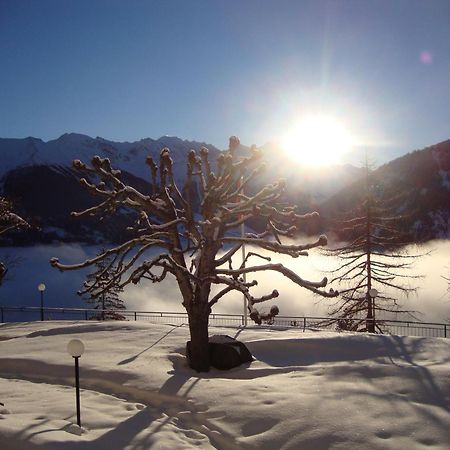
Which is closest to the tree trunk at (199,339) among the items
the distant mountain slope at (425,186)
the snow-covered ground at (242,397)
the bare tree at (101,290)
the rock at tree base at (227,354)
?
the rock at tree base at (227,354)

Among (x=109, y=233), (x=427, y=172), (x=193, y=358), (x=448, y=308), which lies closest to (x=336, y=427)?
(x=193, y=358)

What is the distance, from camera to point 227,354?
38.0 feet

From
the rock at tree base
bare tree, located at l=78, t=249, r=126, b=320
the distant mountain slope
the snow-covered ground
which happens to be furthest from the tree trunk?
the distant mountain slope

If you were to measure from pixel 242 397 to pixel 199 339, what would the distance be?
2.94m

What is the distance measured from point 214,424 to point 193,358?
12.5ft

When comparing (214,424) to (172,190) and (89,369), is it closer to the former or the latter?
(89,369)

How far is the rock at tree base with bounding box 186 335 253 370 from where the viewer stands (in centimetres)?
1148

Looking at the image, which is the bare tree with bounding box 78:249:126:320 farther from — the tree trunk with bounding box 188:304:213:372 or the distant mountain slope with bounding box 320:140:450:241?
the distant mountain slope with bounding box 320:140:450:241

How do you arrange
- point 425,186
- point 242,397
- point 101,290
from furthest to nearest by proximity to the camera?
point 425,186 → point 101,290 → point 242,397

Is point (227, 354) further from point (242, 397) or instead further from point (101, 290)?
point (101, 290)

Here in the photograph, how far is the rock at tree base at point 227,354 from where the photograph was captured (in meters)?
11.5

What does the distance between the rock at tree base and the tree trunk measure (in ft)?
0.91

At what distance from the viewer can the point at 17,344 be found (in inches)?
577

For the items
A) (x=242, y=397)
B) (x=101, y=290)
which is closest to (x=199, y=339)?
(x=101, y=290)
